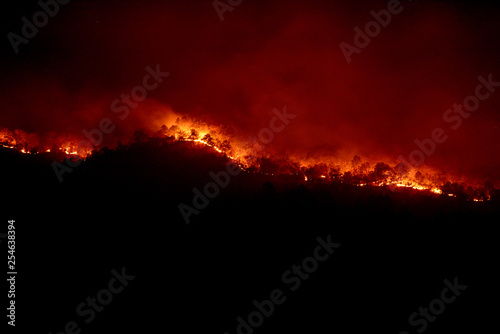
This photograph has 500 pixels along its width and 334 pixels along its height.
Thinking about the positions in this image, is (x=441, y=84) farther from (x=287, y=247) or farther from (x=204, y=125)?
(x=287, y=247)

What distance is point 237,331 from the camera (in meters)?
6.61

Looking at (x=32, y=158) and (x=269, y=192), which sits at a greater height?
(x=269, y=192)

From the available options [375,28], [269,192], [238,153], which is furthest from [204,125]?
[375,28]

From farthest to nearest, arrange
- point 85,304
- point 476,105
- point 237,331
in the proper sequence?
1. point 476,105
2. point 85,304
3. point 237,331

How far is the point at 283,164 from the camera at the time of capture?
35.0ft

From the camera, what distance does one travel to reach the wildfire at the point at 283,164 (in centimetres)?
1044

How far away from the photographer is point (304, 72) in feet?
52.4

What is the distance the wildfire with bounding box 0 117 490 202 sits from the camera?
10438mm

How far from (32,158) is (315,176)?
8.52 metres

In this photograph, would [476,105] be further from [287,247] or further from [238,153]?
[287,247]

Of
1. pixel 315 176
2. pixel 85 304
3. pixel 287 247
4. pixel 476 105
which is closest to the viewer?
pixel 85 304

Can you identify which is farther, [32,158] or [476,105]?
[476,105]

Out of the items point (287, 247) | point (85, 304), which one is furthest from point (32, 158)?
point (287, 247)

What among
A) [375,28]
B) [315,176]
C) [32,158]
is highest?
[375,28]
